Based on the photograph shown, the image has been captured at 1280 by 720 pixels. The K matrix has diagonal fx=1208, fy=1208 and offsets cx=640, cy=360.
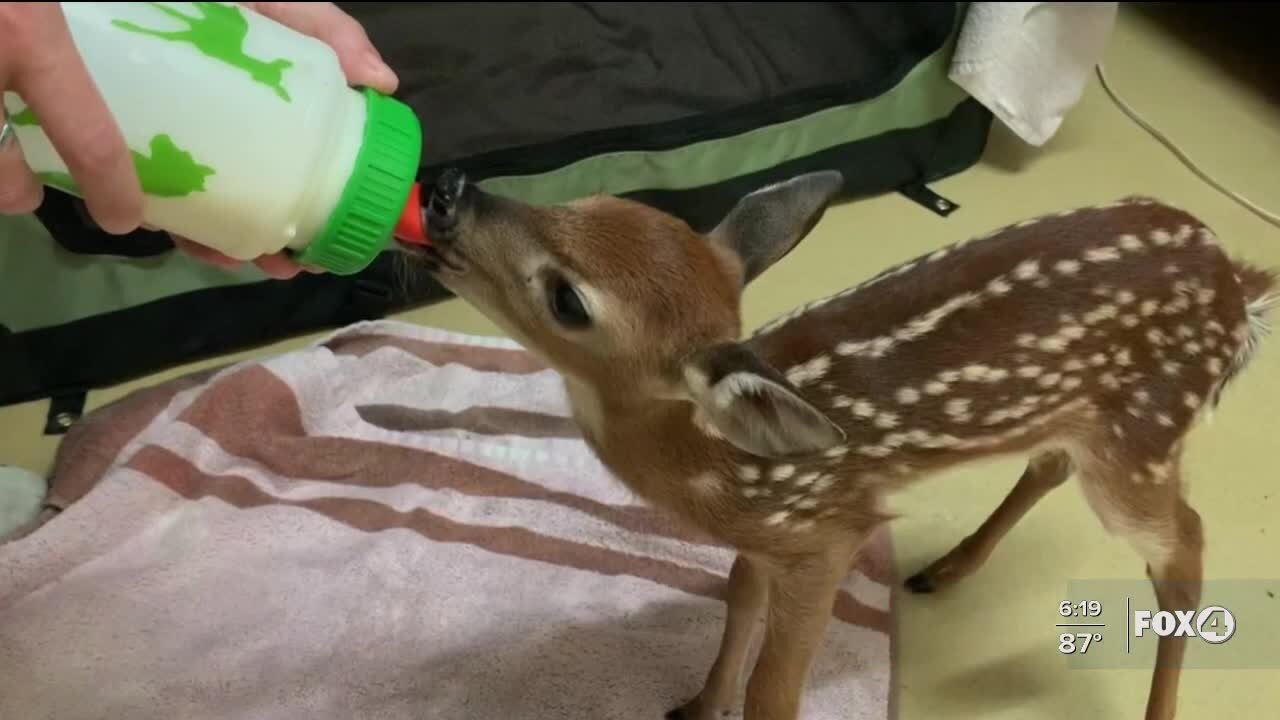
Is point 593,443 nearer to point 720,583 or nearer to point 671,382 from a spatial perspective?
point 671,382

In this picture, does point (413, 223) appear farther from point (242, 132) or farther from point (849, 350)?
point (849, 350)

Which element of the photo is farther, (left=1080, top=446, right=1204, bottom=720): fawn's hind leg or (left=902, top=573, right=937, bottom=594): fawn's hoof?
(left=902, top=573, right=937, bottom=594): fawn's hoof

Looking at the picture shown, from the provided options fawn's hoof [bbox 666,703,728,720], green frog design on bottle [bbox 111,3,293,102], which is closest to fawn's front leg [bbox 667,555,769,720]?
fawn's hoof [bbox 666,703,728,720]

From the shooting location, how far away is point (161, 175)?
3.57 feet

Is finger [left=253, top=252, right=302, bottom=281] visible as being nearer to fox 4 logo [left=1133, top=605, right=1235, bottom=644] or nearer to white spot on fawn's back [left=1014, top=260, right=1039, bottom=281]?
white spot on fawn's back [left=1014, top=260, right=1039, bottom=281]

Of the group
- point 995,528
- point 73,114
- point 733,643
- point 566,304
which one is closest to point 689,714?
point 733,643

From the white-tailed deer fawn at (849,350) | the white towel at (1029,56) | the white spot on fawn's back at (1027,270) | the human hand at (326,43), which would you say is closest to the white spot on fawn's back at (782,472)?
the white-tailed deer fawn at (849,350)

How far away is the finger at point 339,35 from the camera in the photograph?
128 centimetres

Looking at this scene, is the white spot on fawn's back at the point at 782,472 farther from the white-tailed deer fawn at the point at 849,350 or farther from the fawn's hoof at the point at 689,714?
the fawn's hoof at the point at 689,714

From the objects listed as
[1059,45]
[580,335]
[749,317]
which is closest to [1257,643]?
Result: [749,317]

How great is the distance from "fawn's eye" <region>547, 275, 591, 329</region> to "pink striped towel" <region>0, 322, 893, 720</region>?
606 mm

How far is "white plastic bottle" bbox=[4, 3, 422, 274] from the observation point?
1051 mm

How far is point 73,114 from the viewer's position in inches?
39.2

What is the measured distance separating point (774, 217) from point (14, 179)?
0.86 meters
